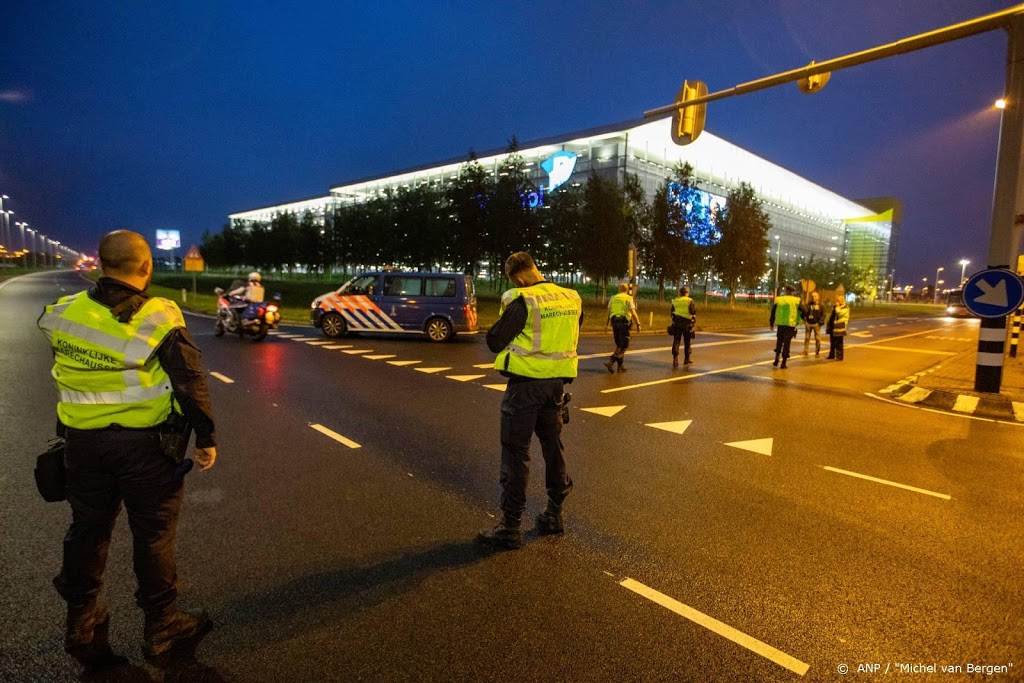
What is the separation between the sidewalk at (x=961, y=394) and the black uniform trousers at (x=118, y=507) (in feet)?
34.6

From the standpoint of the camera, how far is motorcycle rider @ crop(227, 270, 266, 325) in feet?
49.2

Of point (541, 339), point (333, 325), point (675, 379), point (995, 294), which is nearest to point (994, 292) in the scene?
point (995, 294)

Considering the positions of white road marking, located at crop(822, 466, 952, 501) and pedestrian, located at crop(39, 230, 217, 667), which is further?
white road marking, located at crop(822, 466, 952, 501)

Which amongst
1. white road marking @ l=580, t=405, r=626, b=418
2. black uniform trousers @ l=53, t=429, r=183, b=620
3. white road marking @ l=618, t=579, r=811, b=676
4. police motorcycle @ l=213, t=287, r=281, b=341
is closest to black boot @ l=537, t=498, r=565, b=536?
white road marking @ l=618, t=579, r=811, b=676

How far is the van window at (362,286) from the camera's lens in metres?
16.8

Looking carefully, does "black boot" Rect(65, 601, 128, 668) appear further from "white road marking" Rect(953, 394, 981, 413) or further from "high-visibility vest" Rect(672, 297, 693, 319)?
"high-visibility vest" Rect(672, 297, 693, 319)

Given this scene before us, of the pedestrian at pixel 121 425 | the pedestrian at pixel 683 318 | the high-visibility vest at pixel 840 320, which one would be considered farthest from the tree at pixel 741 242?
the pedestrian at pixel 121 425

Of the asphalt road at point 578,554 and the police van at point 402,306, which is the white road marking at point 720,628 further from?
the police van at point 402,306

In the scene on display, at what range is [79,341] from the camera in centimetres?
237

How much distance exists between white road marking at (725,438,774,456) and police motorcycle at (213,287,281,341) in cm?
1159

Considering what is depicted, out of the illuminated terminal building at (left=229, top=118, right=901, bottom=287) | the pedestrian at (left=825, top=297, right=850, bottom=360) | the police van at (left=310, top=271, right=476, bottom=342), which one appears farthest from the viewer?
the illuminated terminal building at (left=229, top=118, right=901, bottom=287)

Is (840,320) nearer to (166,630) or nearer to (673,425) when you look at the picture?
(673,425)

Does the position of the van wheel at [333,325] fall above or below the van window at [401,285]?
below

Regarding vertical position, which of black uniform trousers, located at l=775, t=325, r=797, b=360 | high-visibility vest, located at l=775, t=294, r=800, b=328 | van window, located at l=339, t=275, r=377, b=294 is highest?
van window, located at l=339, t=275, r=377, b=294
